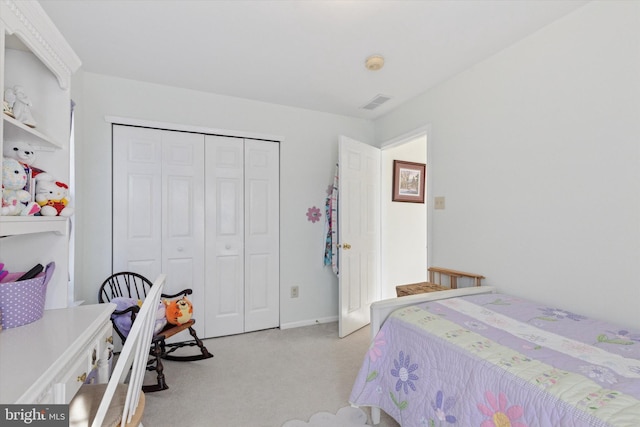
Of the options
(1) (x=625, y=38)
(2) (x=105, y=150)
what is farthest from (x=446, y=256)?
(2) (x=105, y=150)

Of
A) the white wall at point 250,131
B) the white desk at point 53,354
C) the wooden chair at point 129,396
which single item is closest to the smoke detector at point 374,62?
the white wall at point 250,131

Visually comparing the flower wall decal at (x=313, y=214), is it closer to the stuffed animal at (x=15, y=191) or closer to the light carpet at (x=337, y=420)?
the light carpet at (x=337, y=420)

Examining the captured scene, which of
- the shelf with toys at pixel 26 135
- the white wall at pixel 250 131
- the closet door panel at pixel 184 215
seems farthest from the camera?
the closet door panel at pixel 184 215

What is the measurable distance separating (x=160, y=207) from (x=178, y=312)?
3.18 feet

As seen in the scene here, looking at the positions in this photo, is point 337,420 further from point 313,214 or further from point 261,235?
point 313,214

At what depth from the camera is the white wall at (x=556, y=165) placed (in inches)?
59.0

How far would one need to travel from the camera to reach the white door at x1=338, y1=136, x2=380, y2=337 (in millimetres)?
2896

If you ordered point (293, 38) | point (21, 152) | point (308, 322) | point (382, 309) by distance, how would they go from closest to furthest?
point (21, 152) → point (382, 309) → point (293, 38) → point (308, 322)

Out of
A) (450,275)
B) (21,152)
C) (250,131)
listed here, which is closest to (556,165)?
(450,275)

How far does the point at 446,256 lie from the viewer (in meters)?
2.51

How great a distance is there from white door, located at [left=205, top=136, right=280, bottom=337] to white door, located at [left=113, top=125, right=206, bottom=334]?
0.10 metres

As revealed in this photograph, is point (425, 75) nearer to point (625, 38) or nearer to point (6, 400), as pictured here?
point (625, 38)

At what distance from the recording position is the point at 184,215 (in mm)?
2744

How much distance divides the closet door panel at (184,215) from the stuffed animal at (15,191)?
58.3 inches
